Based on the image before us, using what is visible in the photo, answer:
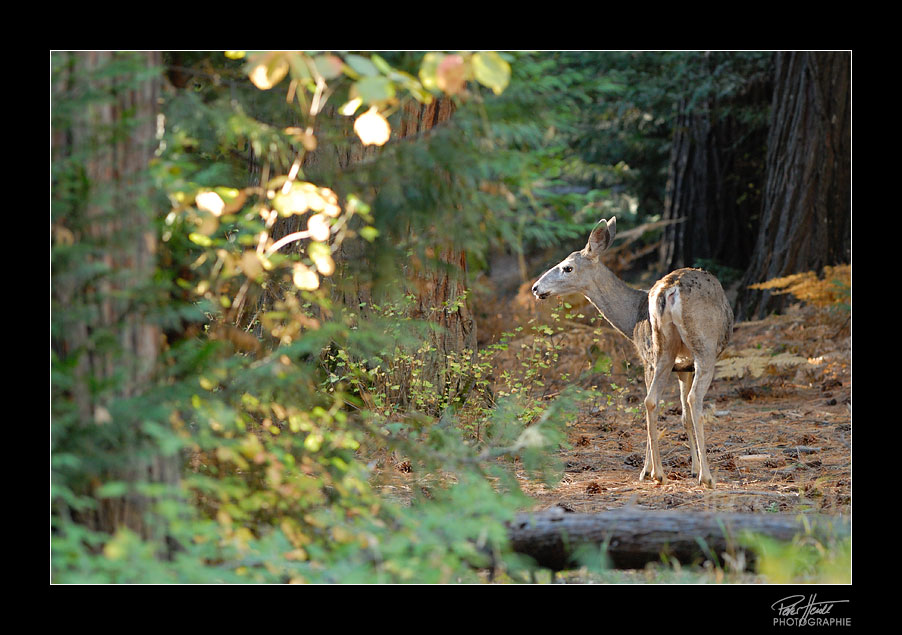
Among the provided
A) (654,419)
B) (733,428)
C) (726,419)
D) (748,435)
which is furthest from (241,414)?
(726,419)

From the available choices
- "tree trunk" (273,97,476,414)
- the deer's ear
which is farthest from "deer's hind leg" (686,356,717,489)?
"tree trunk" (273,97,476,414)

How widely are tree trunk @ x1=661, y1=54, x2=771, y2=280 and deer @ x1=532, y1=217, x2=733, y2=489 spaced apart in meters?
7.36

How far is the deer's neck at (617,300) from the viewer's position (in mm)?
7598

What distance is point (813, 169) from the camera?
41.3 ft

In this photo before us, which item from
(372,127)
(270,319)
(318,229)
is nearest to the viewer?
(372,127)

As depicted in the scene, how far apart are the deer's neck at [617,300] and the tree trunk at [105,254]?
4.55 meters

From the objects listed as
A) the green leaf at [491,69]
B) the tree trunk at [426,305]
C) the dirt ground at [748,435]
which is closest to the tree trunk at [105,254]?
the green leaf at [491,69]

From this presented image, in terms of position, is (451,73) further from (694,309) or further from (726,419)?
(726,419)

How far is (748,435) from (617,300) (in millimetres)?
1775

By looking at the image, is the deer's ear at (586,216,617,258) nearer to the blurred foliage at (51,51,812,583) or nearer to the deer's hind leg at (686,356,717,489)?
the deer's hind leg at (686,356,717,489)

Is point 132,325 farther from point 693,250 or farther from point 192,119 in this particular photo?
point 693,250

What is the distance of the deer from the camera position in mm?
6656

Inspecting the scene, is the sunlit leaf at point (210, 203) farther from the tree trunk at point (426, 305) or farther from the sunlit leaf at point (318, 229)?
the tree trunk at point (426, 305)
